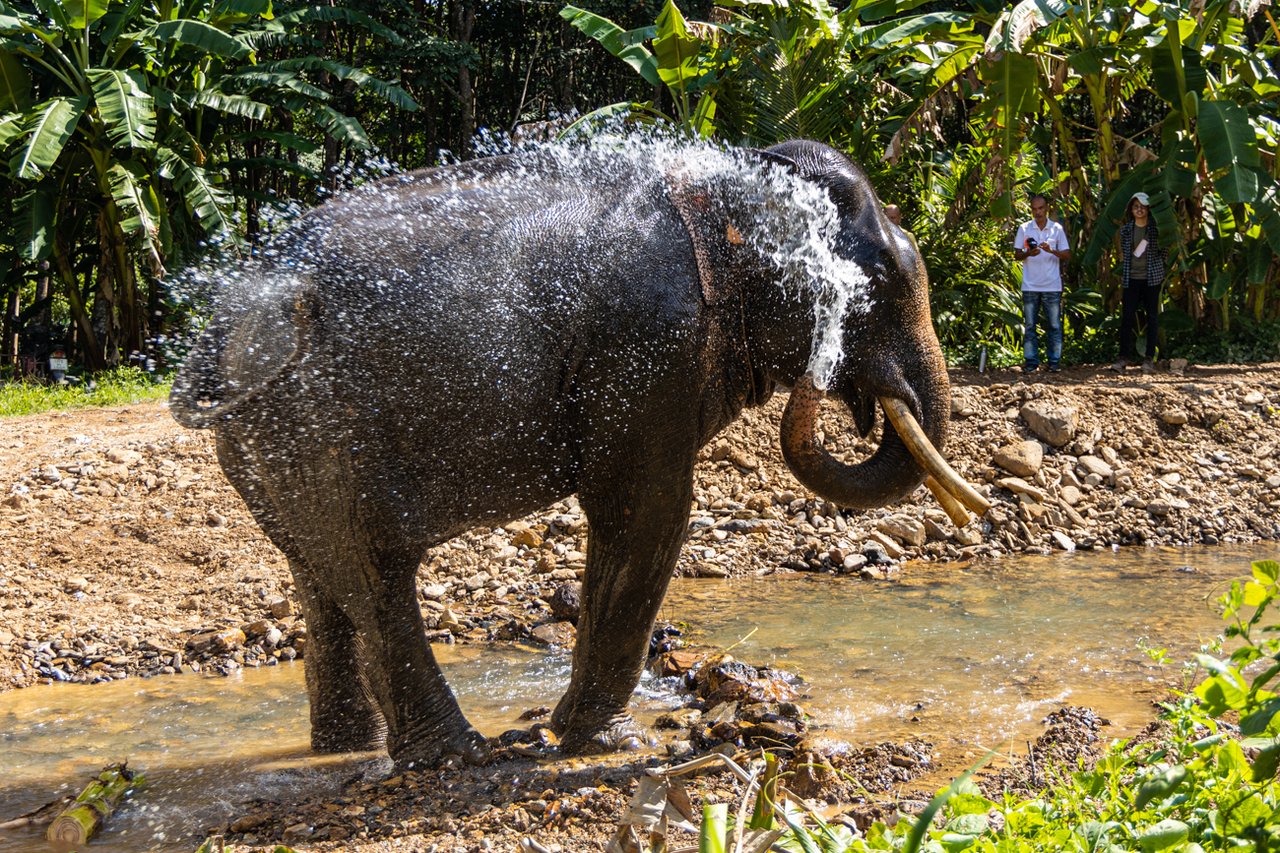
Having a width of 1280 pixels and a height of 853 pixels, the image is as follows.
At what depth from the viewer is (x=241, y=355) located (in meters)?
4.37

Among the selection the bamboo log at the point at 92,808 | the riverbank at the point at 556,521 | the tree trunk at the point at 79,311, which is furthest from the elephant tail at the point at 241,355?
the tree trunk at the point at 79,311

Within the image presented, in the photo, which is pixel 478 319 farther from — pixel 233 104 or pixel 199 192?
pixel 233 104

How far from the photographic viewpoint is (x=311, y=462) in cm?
438

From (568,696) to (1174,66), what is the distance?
10.2m

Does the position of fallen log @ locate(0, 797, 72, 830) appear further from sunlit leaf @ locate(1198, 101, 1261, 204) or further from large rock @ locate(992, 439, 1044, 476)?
sunlit leaf @ locate(1198, 101, 1261, 204)

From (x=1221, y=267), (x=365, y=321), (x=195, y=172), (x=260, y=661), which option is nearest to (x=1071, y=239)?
(x=1221, y=267)

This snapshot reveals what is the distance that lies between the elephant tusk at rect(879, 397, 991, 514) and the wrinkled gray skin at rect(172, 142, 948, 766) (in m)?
0.07

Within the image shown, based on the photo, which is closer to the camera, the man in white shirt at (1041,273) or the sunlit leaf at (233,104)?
the man in white shirt at (1041,273)

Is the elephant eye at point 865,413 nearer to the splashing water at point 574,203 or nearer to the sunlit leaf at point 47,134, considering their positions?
the splashing water at point 574,203

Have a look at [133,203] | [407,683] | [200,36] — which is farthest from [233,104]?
[407,683]

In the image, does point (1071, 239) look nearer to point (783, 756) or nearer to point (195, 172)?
point (195, 172)

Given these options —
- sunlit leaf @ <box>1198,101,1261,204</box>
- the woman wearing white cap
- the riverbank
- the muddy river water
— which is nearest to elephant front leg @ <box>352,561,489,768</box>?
the muddy river water

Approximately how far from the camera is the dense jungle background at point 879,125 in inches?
494

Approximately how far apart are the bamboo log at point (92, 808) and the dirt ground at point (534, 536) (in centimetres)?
52
